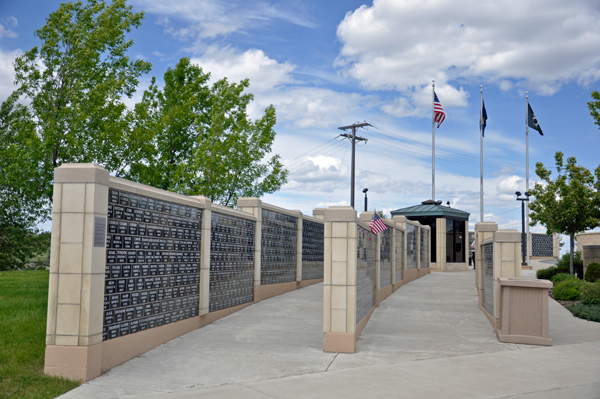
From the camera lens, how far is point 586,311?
14.1 m

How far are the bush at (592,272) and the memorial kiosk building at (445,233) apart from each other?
34.8 feet

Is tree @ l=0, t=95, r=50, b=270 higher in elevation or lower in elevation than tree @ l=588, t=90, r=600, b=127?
lower

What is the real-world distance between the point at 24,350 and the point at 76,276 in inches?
72.3

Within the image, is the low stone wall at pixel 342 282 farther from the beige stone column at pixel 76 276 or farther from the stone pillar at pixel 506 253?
the beige stone column at pixel 76 276

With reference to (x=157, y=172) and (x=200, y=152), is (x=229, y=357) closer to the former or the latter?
(x=200, y=152)

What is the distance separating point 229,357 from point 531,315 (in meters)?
6.09

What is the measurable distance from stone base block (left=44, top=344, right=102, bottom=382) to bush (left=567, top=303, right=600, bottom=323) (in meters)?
12.5

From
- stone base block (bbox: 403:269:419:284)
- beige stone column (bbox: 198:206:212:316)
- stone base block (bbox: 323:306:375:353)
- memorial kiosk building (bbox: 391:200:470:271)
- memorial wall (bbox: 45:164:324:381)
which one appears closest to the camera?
memorial wall (bbox: 45:164:324:381)

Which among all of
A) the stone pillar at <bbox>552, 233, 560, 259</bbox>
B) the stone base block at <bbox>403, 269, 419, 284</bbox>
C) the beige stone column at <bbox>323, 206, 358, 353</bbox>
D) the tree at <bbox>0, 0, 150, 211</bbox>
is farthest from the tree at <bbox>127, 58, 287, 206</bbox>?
the stone pillar at <bbox>552, 233, 560, 259</bbox>

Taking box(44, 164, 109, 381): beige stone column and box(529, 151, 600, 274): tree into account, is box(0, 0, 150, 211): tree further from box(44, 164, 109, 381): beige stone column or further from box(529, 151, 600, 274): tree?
box(529, 151, 600, 274): tree

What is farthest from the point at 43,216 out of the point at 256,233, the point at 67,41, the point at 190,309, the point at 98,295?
the point at 98,295

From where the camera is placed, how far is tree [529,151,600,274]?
21297 mm

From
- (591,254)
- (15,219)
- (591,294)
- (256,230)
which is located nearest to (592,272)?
(591,254)

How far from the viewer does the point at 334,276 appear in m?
9.32
